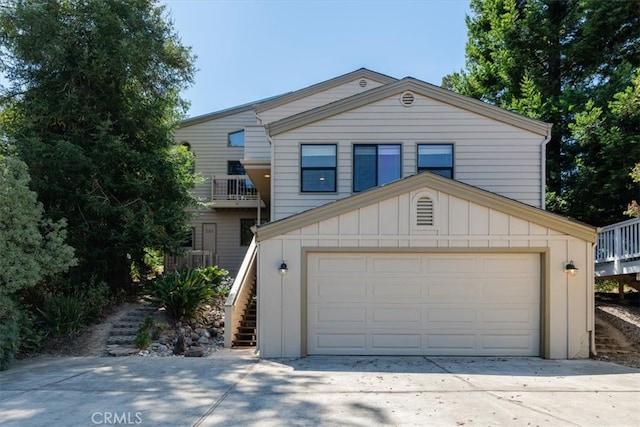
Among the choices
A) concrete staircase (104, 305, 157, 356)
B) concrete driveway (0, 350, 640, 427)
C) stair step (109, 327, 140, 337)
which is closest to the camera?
concrete driveway (0, 350, 640, 427)

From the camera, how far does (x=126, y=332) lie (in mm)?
9227

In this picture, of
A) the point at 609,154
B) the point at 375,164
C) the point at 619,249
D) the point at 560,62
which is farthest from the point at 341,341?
the point at 560,62

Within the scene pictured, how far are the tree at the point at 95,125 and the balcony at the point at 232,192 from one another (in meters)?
4.42

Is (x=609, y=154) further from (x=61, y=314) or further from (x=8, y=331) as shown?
(x=8, y=331)

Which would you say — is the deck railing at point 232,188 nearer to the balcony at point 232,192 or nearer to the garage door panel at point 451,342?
the balcony at point 232,192

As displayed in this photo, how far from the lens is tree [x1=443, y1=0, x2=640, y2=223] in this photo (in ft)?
49.4

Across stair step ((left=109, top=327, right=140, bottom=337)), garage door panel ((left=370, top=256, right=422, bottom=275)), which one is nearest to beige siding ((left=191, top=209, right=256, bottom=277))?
stair step ((left=109, top=327, right=140, bottom=337))

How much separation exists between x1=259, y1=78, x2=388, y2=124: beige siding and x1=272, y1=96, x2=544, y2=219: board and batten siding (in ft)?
7.57

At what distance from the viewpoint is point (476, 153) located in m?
10.4

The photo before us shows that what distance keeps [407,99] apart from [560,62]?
33.8ft

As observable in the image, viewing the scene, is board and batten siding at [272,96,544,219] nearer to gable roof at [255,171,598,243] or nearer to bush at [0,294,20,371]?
gable roof at [255,171,598,243]

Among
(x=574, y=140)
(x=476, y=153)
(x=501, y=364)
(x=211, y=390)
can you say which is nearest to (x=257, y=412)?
(x=211, y=390)

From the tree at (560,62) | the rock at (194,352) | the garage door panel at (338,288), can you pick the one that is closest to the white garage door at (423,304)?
the garage door panel at (338,288)

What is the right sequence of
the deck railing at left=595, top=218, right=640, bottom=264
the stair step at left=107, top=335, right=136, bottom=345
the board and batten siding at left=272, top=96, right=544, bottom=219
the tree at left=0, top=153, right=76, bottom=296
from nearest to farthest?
the tree at left=0, top=153, right=76, bottom=296
the stair step at left=107, top=335, right=136, bottom=345
the deck railing at left=595, top=218, right=640, bottom=264
the board and batten siding at left=272, top=96, right=544, bottom=219
